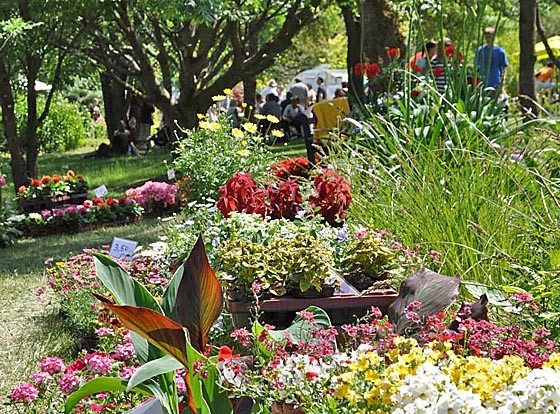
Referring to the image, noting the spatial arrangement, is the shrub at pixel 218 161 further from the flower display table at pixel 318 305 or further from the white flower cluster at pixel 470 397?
the white flower cluster at pixel 470 397

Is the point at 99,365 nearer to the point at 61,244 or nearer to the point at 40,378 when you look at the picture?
the point at 40,378

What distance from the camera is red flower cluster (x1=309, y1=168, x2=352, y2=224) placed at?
14.7ft

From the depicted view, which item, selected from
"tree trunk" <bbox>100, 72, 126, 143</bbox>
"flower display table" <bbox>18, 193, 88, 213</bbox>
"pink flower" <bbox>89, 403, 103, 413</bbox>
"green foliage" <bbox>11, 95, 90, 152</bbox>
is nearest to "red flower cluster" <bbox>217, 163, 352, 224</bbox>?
"pink flower" <bbox>89, 403, 103, 413</bbox>

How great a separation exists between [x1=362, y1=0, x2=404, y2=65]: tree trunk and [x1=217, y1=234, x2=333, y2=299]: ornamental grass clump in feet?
23.4

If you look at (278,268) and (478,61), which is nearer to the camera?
(278,268)

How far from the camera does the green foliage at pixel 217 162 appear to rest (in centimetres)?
695

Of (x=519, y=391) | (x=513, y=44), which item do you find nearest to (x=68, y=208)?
(x=519, y=391)

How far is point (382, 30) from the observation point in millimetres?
10227

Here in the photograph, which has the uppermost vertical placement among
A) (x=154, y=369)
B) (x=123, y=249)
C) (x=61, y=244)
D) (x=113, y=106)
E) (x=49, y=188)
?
(x=154, y=369)

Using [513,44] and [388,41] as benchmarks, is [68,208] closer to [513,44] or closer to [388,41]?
[388,41]

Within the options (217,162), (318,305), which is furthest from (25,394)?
(217,162)

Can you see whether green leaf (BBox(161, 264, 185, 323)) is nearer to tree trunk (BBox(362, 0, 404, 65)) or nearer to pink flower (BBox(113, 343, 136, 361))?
pink flower (BBox(113, 343, 136, 361))

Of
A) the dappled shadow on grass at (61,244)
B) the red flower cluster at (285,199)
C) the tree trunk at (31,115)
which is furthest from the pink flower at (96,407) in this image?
the tree trunk at (31,115)

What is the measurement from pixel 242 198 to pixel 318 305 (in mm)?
1584
